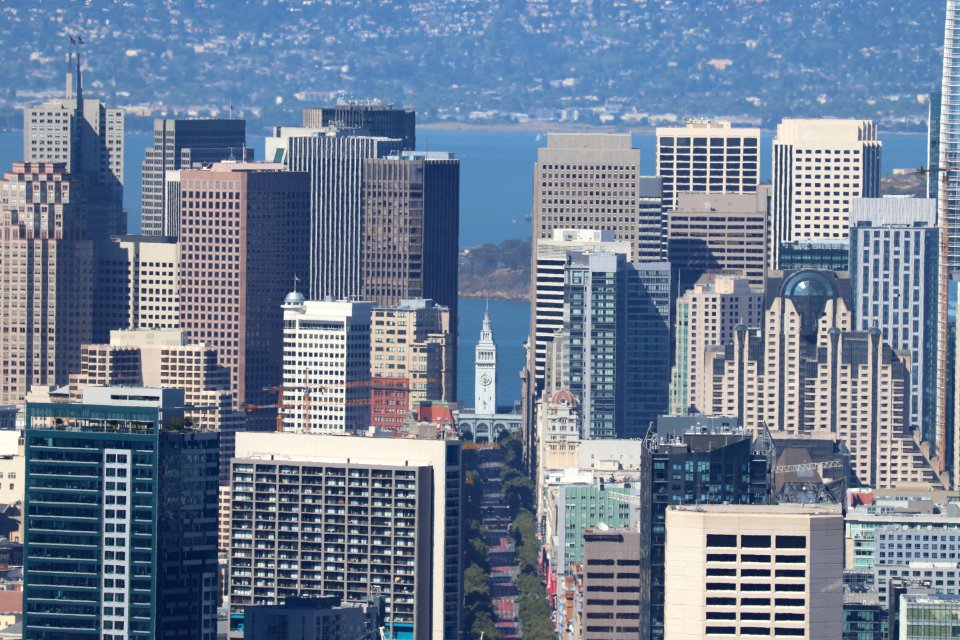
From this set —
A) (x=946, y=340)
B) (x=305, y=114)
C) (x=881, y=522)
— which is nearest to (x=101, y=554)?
(x=881, y=522)

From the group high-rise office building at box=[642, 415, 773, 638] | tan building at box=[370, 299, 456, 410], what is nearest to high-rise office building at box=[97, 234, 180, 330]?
tan building at box=[370, 299, 456, 410]

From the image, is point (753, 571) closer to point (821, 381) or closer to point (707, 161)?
point (821, 381)

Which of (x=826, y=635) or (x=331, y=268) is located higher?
(x=331, y=268)

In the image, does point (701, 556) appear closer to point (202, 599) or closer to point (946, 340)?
point (202, 599)

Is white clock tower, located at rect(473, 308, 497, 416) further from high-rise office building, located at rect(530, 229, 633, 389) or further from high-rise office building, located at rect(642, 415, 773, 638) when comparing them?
high-rise office building, located at rect(642, 415, 773, 638)

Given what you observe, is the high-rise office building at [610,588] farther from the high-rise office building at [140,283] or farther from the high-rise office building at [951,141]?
the high-rise office building at [951,141]

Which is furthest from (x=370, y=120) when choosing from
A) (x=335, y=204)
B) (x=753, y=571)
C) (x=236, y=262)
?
(x=753, y=571)
